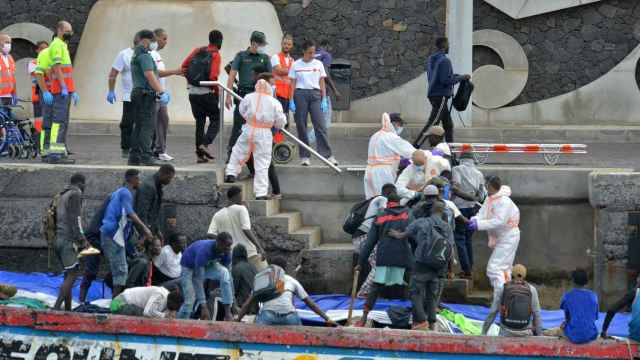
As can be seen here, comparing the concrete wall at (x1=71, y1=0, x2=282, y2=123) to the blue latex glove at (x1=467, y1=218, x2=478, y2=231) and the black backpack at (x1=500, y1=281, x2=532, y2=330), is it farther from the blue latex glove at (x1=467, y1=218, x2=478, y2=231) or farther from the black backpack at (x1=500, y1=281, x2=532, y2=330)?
the black backpack at (x1=500, y1=281, x2=532, y2=330)

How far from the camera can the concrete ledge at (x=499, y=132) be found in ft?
74.4

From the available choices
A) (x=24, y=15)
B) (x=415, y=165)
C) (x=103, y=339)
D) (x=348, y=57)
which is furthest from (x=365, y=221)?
(x=24, y=15)

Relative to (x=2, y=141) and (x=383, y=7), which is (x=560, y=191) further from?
(x=383, y=7)

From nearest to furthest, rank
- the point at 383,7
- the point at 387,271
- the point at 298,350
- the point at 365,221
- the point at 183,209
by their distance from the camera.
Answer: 1. the point at 298,350
2. the point at 387,271
3. the point at 365,221
4. the point at 183,209
5. the point at 383,7

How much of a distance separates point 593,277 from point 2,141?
800cm

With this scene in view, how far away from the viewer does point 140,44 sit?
16734mm

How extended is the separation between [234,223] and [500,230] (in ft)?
9.34

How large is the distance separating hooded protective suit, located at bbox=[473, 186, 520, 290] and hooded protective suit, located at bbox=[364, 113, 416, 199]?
52.9 inches

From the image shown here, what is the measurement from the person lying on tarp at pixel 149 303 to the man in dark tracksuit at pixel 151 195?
1.28m

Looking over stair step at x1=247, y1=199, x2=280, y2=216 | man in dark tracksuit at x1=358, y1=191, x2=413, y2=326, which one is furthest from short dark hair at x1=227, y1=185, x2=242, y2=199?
man in dark tracksuit at x1=358, y1=191, x2=413, y2=326

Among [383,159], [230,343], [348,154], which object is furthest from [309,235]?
[348,154]

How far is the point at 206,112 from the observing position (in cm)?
1739

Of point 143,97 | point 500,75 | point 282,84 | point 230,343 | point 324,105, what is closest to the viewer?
point 230,343

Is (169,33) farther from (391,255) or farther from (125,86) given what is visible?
(391,255)
